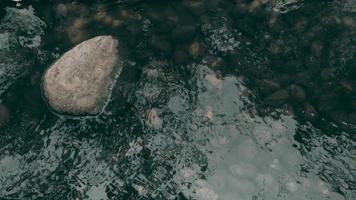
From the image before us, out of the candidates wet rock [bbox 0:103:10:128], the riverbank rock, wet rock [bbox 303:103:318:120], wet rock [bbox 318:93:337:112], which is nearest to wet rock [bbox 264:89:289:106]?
wet rock [bbox 303:103:318:120]

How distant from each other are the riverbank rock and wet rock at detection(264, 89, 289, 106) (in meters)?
2.08

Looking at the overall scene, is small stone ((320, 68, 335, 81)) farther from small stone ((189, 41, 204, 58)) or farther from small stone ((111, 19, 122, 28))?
small stone ((111, 19, 122, 28))

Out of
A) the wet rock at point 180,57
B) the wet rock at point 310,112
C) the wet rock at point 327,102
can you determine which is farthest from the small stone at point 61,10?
the wet rock at point 327,102

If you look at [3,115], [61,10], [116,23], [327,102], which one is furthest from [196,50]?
[3,115]

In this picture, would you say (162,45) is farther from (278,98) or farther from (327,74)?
(327,74)

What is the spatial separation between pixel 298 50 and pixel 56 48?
3416mm

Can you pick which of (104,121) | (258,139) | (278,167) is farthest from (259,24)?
(104,121)

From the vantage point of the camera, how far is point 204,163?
4887 mm

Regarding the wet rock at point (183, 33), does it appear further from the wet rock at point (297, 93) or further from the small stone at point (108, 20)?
the wet rock at point (297, 93)

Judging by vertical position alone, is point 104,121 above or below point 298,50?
below

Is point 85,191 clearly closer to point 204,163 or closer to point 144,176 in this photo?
point 144,176

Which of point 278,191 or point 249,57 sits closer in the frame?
point 278,191

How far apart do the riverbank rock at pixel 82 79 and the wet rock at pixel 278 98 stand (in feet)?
6.83

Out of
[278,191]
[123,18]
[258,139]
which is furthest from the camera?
[123,18]
